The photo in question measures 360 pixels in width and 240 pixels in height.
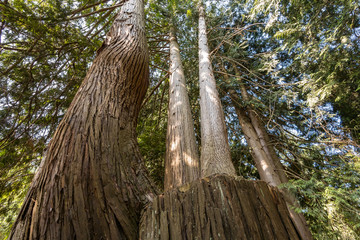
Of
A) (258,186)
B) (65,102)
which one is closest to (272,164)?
(258,186)

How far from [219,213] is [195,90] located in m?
5.52

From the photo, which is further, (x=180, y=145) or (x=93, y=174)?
→ (x=180, y=145)

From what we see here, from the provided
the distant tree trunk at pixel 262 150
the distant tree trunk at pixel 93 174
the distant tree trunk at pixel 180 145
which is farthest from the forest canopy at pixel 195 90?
the distant tree trunk at pixel 93 174

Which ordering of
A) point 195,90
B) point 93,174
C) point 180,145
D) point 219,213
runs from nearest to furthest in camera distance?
point 219,213
point 93,174
point 180,145
point 195,90

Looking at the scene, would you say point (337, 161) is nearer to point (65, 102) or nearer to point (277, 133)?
point (277, 133)

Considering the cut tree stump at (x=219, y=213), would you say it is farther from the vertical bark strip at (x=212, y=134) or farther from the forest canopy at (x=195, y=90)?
the forest canopy at (x=195, y=90)

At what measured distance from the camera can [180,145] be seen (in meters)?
2.40

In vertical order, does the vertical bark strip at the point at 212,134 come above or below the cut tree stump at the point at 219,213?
above

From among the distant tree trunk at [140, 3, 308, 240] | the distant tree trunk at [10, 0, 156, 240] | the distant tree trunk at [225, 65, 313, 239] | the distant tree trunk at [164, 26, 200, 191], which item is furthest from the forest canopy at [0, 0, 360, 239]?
the distant tree trunk at [140, 3, 308, 240]

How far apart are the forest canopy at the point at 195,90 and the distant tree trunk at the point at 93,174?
148 cm

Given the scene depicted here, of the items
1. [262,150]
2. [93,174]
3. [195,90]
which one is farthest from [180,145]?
[195,90]

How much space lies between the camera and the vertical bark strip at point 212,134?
79.7 inches

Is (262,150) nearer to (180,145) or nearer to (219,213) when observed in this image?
(180,145)

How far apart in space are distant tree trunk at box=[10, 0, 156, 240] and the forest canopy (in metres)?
1.48
